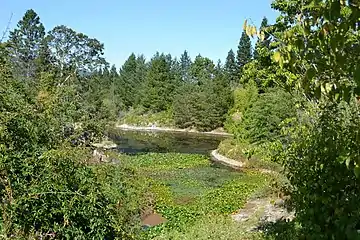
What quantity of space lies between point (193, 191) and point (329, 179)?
593 inches

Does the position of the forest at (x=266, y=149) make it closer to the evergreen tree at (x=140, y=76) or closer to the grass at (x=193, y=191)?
the grass at (x=193, y=191)

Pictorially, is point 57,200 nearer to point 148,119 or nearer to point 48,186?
point 48,186

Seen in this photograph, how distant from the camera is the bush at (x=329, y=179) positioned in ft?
11.0

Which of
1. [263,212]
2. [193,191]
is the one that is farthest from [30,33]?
[263,212]

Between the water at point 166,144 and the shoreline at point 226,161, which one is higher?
the water at point 166,144

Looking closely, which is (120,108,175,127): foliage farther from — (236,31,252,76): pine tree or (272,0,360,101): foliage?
(272,0,360,101): foliage

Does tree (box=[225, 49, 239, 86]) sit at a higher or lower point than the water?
higher

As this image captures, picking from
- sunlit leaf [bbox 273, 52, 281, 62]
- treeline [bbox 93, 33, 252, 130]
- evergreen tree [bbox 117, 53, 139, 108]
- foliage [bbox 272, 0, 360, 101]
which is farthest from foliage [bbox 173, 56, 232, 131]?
sunlit leaf [bbox 273, 52, 281, 62]

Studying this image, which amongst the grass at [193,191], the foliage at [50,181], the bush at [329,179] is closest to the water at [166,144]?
the grass at [193,191]

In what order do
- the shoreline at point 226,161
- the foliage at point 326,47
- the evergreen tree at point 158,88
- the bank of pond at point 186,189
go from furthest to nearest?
the evergreen tree at point 158,88, the shoreline at point 226,161, the bank of pond at point 186,189, the foliage at point 326,47

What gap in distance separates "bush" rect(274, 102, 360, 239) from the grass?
12.9 feet

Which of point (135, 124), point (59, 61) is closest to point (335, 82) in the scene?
point (59, 61)

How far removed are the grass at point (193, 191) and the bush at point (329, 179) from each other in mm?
3935

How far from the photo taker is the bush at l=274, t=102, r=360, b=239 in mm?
3340
